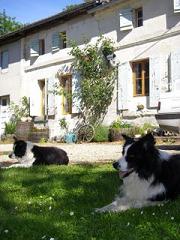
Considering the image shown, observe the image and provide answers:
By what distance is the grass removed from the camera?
14.7 ft

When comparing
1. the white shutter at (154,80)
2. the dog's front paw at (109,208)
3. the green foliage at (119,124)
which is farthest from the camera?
the green foliage at (119,124)

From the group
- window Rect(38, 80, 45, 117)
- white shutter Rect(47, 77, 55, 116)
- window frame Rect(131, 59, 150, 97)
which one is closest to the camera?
window frame Rect(131, 59, 150, 97)

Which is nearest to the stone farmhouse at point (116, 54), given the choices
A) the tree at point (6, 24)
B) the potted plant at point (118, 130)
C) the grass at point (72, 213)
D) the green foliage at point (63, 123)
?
the green foliage at point (63, 123)

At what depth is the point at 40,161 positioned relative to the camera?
10.2m

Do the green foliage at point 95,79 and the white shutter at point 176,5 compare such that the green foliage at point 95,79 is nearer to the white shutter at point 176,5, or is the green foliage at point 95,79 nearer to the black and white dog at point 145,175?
the white shutter at point 176,5

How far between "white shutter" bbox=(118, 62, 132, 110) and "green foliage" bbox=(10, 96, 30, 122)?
724cm

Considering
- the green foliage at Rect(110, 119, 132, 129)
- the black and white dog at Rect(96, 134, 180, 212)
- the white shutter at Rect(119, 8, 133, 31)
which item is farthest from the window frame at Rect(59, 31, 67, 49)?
the black and white dog at Rect(96, 134, 180, 212)

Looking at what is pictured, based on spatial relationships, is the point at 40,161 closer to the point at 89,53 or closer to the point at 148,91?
the point at 148,91

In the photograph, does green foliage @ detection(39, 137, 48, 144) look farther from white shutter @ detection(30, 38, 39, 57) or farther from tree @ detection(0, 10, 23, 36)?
tree @ detection(0, 10, 23, 36)

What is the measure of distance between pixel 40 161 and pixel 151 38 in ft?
35.2

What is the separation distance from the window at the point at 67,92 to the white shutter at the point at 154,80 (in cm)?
515

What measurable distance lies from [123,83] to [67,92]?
3940mm

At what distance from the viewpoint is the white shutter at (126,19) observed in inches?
808

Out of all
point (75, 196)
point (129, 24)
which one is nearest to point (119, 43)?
point (129, 24)
